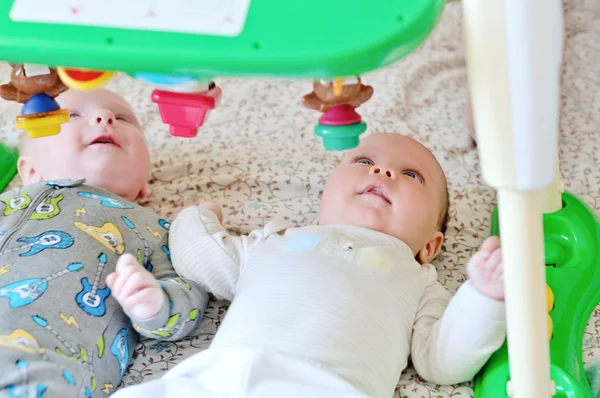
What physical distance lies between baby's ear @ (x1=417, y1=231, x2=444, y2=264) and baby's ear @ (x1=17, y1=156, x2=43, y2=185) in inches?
23.4

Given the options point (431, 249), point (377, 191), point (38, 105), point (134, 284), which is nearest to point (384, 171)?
point (377, 191)

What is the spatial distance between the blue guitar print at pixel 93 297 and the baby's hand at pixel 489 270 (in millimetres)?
441

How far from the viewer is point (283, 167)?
→ 1.30m

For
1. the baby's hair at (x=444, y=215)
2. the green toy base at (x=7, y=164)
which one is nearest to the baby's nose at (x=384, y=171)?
the baby's hair at (x=444, y=215)

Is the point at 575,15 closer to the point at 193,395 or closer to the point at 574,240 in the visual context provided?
the point at 574,240

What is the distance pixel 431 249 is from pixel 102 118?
0.53m

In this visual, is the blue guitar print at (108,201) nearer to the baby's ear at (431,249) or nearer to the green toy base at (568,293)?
the baby's ear at (431,249)

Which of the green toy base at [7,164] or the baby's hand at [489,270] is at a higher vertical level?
the baby's hand at [489,270]

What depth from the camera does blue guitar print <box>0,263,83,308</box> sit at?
0.84 metres

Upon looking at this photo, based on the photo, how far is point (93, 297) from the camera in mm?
896

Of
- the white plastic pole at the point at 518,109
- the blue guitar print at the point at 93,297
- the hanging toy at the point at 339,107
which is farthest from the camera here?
the blue guitar print at the point at 93,297

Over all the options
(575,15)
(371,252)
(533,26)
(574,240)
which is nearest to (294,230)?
(371,252)

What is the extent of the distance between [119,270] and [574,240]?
0.64 metres

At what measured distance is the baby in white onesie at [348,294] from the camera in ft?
2.54
